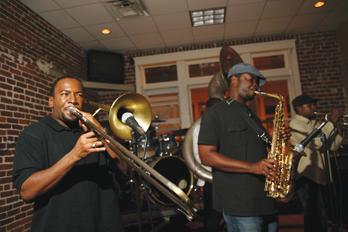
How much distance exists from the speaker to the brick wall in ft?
3.75

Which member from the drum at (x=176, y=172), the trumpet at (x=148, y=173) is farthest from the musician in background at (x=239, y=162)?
the drum at (x=176, y=172)

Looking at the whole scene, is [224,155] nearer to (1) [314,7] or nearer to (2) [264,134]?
(2) [264,134]

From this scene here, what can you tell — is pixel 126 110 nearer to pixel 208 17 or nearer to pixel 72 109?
pixel 72 109

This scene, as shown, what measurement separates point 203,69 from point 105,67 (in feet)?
8.58

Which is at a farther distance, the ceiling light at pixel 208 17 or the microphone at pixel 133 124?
the ceiling light at pixel 208 17

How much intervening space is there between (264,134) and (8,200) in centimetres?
381

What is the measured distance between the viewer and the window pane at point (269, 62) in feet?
24.6

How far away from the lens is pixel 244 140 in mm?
2230

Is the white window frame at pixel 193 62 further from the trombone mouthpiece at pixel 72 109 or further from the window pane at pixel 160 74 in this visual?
the trombone mouthpiece at pixel 72 109

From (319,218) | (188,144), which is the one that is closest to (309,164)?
(319,218)

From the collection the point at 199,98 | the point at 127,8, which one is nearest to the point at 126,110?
the point at 127,8

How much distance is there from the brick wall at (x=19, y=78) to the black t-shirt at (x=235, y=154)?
333 centimetres

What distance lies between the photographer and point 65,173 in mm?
1612

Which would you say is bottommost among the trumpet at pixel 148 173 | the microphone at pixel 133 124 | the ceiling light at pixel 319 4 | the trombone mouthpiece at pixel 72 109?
the trumpet at pixel 148 173
